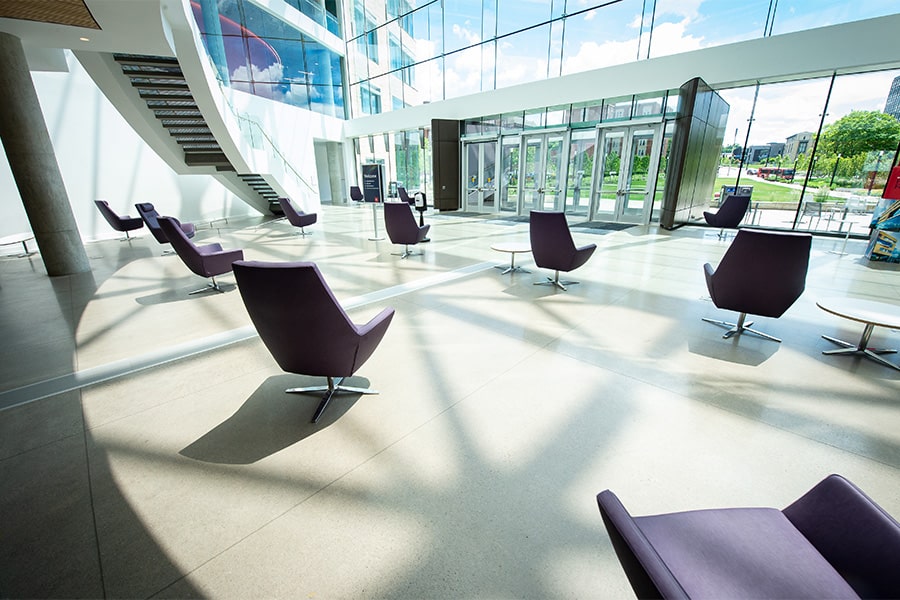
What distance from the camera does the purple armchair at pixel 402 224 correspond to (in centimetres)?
660

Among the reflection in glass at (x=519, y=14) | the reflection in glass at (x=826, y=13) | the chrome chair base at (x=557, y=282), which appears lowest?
the chrome chair base at (x=557, y=282)

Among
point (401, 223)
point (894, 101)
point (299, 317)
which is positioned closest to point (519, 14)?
point (894, 101)

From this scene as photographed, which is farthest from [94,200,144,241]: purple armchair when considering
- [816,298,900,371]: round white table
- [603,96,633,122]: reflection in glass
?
[603,96,633,122]: reflection in glass

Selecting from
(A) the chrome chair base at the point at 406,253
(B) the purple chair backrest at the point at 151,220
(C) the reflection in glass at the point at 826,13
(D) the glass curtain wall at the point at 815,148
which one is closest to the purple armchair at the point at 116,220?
(B) the purple chair backrest at the point at 151,220

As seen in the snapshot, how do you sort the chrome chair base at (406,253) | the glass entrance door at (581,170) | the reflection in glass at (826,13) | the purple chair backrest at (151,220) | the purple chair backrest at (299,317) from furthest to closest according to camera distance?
the glass entrance door at (581,170) → the purple chair backrest at (151,220) → the reflection in glass at (826,13) → the chrome chair base at (406,253) → the purple chair backrest at (299,317)

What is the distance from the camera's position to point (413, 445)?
2236 mm

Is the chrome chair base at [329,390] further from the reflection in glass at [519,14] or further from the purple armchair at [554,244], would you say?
the reflection in glass at [519,14]

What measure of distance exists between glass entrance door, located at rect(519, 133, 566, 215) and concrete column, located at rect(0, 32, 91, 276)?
11.7m

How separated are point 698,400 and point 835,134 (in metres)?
10.2

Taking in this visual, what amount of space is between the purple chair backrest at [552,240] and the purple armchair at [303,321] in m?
2.87

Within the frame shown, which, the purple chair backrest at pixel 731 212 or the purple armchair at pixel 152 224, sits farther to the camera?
the purple chair backrest at pixel 731 212

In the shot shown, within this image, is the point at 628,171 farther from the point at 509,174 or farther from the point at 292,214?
the point at 292,214

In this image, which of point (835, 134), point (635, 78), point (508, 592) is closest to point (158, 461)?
point (508, 592)

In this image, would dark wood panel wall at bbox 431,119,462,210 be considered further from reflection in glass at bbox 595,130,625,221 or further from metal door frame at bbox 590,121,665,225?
reflection in glass at bbox 595,130,625,221
